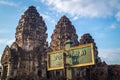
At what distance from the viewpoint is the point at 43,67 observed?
34031 millimetres

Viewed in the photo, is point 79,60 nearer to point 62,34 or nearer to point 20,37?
point 20,37

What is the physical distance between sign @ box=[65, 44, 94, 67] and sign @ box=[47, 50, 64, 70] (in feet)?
1.00

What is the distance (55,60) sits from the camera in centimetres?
798

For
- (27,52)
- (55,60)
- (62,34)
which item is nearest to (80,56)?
(55,60)

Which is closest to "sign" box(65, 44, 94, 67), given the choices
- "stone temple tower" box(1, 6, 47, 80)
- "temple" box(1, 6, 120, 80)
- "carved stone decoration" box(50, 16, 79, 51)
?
"temple" box(1, 6, 120, 80)

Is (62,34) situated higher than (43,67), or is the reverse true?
(62,34)

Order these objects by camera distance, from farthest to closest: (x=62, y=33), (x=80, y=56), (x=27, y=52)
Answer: (x=62, y=33)
(x=27, y=52)
(x=80, y=56)

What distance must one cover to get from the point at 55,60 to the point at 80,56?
4.34 ft

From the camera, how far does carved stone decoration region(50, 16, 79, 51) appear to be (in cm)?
4941

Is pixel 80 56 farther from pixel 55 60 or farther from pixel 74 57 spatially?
pixel 55 60

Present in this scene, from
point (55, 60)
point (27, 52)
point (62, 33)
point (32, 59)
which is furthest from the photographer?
point (62, 33)

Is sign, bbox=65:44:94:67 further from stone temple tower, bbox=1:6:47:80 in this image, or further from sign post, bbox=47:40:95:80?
stone temple tower, bbox=1:6:47:80

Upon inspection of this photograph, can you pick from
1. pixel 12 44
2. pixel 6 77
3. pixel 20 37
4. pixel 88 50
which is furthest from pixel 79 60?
pixel 20 37

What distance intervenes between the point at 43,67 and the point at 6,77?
22.1 ft
